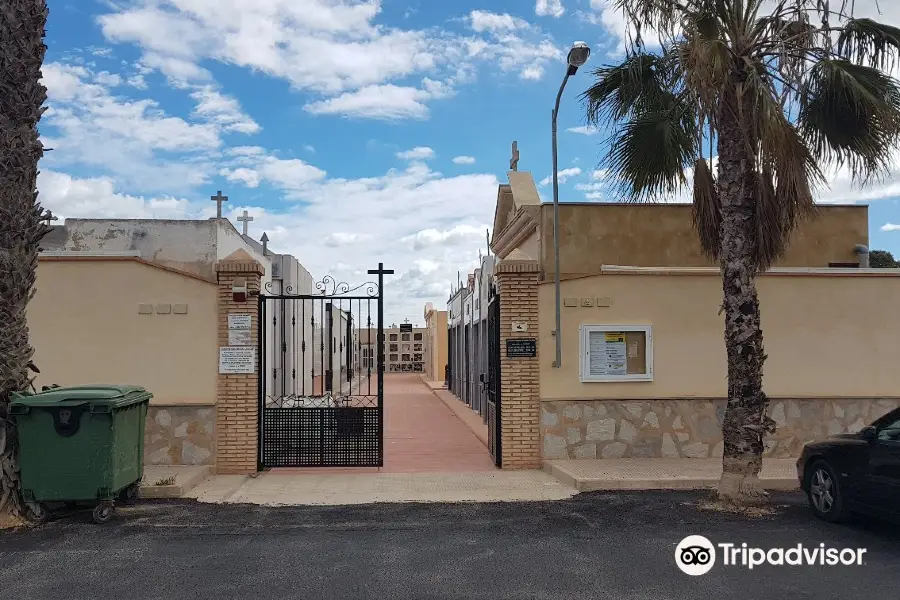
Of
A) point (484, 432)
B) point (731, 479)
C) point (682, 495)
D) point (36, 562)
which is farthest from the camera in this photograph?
point (484, 432)

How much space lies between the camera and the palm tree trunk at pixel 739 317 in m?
8.37

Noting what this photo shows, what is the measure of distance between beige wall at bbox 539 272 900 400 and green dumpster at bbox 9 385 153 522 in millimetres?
5804

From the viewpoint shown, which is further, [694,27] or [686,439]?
[686,439]

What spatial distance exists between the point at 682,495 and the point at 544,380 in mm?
2652

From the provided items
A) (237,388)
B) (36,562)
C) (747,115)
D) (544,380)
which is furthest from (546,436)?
(36,562)

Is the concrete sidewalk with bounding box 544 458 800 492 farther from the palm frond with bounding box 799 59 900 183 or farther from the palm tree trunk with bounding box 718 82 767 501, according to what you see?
the palm frond with bounding box 799 59 900 183

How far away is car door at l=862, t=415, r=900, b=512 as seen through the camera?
6.71 meters

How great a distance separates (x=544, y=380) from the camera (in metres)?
11.0

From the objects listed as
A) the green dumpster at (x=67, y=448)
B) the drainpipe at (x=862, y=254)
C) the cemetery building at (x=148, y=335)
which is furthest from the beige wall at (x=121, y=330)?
the drainpipe at (x=862, y=254)

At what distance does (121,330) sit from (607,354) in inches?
271

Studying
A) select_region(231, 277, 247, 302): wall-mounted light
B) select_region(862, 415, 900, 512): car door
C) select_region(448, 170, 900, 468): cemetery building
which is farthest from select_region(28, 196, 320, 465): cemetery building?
select_region(862, 415, 900, 512): car door

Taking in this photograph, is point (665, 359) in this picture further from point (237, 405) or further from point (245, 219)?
point (245, 219)

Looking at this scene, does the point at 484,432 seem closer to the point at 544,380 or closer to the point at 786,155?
the point at 544,380

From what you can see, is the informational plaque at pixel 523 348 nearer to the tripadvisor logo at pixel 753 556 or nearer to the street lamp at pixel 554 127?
the street lamp at pixel 554 127
